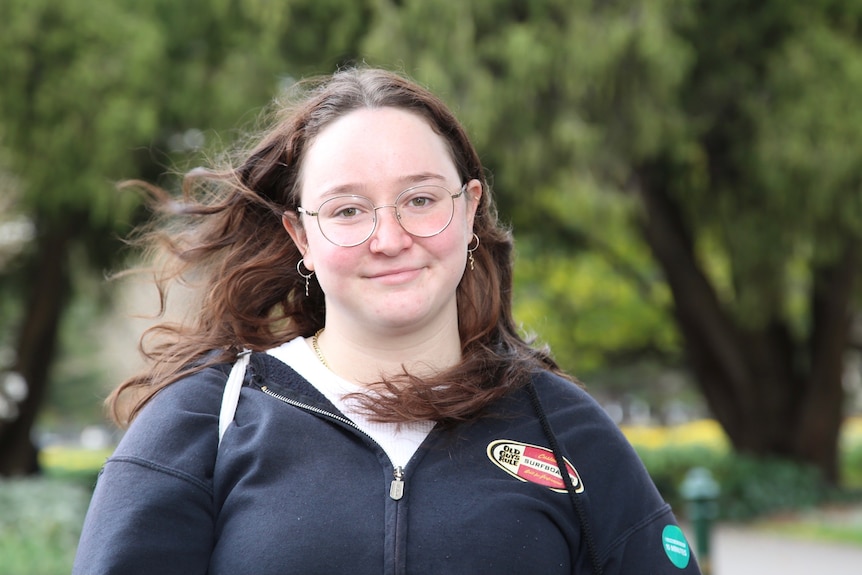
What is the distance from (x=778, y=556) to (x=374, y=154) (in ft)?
29.0

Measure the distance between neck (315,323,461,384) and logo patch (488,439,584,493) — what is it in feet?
0.71

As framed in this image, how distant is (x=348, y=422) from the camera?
6.62 ft

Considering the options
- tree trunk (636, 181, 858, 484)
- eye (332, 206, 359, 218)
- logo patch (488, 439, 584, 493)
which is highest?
Answer: tree trunk (636, 181, 858, 484)

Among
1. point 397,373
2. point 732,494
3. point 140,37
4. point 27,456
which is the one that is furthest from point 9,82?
point 732,494

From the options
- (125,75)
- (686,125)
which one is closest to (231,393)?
(125,75)

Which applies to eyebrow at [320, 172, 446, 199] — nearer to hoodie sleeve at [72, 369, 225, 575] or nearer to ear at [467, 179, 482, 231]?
ear at [467, 179, 482, 231]

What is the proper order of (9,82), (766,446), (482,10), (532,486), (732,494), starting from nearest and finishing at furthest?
(532,486) < (482,10) < (9,82) < (732,494) < (766,446)

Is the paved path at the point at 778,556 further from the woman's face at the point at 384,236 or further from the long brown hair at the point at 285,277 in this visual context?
the woman's face at the point at 384,236

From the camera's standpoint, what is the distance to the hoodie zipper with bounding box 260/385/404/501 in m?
1.94

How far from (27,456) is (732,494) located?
8.76 meters

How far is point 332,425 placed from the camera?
202 cm

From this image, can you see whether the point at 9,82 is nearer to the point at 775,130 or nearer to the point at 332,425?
the point at 775,130

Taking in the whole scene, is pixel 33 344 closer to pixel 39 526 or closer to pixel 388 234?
pixel 39 526

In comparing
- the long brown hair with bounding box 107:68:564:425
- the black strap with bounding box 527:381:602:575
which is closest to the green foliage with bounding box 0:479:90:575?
the long brown hair with bounding box 107:68:564:425
